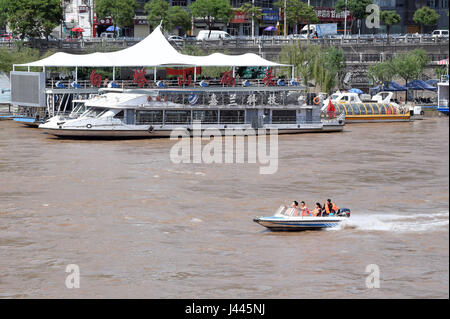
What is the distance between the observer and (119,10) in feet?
403

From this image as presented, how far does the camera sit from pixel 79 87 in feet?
239

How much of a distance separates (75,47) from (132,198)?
70417 mm

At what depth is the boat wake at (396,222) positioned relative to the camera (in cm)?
Answer: 3166

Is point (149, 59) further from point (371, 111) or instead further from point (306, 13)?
point (306, 13)

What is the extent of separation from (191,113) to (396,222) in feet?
117

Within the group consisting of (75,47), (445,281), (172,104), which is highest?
(75,47)

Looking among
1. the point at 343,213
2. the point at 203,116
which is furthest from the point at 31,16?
the point at 343,213

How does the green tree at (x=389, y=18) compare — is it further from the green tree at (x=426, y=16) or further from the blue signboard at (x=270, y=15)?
the blue signboard at (x=270, y=15)

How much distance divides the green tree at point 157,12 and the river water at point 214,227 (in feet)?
227

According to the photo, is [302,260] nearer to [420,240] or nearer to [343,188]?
[420,240]

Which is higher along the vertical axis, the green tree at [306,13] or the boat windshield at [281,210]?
the green tree at [306,13]

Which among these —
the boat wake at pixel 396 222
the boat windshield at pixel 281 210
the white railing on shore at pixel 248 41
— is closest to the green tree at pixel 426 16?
the white railing on shore at pixel 248 41
